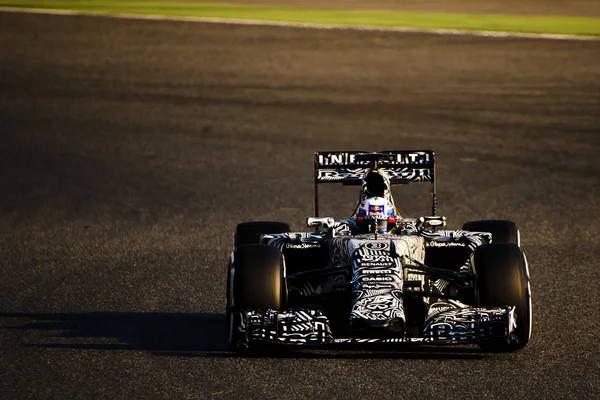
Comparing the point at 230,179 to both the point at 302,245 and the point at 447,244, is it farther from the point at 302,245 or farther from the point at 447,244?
the point at 447,244

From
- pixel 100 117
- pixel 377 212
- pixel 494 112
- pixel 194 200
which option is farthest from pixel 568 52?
pixel 377 212

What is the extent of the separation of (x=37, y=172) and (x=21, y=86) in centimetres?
724

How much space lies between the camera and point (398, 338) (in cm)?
952

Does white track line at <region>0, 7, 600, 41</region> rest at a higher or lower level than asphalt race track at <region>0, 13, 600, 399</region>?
higher

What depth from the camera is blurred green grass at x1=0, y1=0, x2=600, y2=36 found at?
3288 cm

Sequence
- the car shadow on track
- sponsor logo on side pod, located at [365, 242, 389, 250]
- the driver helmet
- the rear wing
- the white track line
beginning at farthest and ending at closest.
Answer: the white track line → the rear wing → the driver helmet → sponsor logo on side pod, located at [365, 242, 389, 250] → the car shadow on track

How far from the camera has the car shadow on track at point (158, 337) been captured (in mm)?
10031

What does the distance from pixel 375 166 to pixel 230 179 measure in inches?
298

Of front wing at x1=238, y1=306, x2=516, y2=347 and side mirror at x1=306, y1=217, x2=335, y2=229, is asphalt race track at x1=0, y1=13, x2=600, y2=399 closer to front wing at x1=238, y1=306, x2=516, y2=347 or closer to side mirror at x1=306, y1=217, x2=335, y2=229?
front wing at x1=238, y1=306, x2=516, y2=347

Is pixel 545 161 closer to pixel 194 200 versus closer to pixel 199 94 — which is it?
pixel 194 200

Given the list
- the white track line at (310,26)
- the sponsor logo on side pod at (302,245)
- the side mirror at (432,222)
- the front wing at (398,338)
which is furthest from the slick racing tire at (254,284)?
the white track line at (310,26)

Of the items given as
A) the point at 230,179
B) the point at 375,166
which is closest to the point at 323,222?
the point at 375,166

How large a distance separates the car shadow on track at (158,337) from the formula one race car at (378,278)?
0.63ft

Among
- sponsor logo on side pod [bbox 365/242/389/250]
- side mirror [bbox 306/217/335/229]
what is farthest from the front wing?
side mirror [bbox 306/217/335/229]
